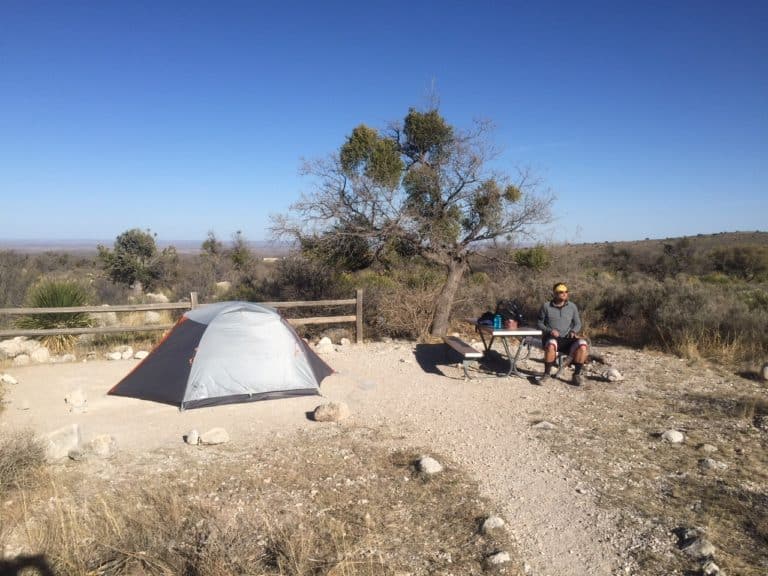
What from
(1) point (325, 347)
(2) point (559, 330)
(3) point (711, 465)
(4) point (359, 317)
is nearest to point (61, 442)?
(1) point (325, 347)

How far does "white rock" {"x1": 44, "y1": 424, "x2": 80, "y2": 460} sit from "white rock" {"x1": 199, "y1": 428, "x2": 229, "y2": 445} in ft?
3.90

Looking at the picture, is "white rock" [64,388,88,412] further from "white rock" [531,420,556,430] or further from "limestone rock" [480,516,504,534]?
"white rock" [531,420,556,430]

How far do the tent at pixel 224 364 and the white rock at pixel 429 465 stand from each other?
104 inches

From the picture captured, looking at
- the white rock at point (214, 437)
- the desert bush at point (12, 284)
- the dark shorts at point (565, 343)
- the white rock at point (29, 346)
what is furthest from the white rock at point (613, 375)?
the desert bush at point (12, 284)

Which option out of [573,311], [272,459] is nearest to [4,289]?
[272,459]

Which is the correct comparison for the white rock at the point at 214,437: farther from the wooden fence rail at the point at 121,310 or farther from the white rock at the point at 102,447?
the wooden fence rail at the point at 121,310

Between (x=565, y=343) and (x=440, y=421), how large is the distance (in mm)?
2870

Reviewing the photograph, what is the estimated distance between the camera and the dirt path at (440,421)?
3.92 metres

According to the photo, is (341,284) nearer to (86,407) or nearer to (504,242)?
(504,242)

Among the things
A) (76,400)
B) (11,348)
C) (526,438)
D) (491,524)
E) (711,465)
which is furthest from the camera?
(11,348)

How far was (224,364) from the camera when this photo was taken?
6980 mm

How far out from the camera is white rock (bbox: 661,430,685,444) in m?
5.62

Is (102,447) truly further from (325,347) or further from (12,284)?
(12,284)

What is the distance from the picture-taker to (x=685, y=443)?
5.59m
